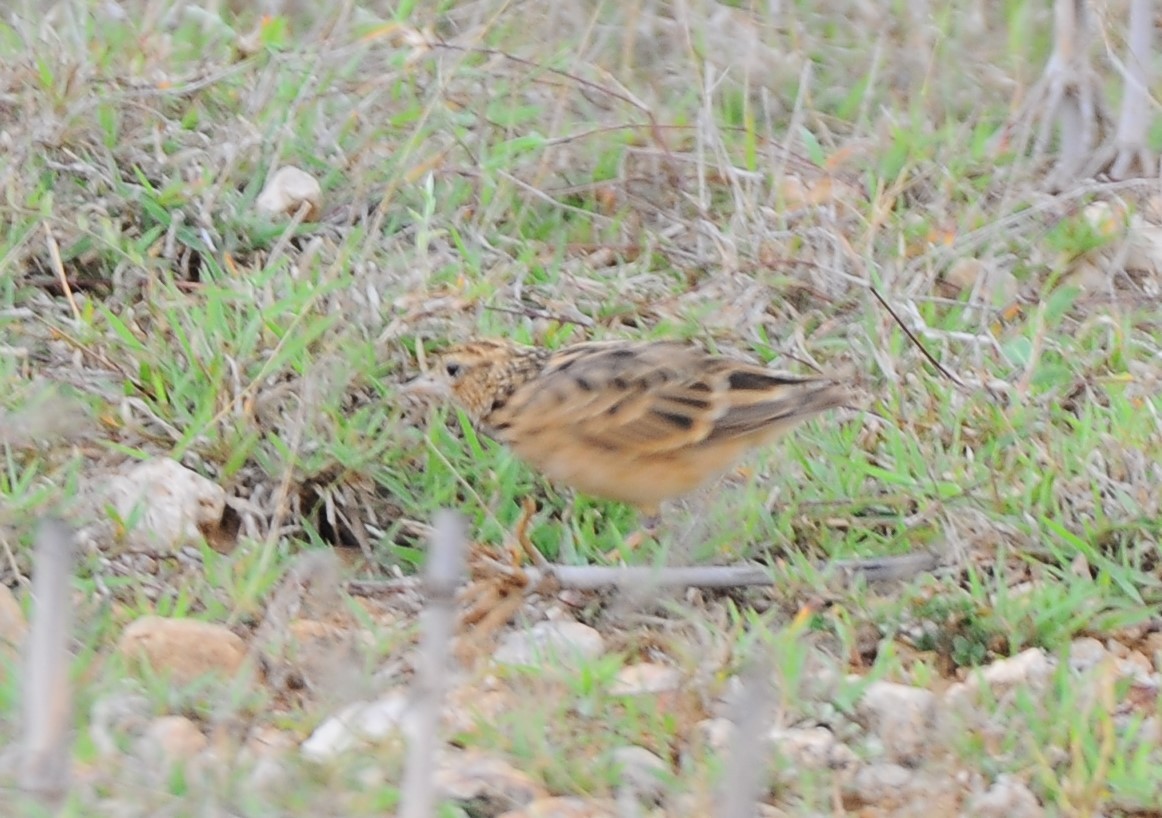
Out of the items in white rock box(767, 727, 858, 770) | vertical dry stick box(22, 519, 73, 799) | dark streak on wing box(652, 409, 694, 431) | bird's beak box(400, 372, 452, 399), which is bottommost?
white rock box(767, 727, 858, 770)

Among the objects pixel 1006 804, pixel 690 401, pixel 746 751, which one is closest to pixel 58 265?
pixel 690 401

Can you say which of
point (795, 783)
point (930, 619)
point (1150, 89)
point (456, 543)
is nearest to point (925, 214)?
point (1150, 89)

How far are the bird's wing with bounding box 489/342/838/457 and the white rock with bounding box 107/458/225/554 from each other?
841 millimetres

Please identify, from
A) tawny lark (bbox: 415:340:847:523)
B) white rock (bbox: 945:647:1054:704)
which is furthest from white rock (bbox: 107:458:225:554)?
white rock (bbox: 945:647:1054:704)

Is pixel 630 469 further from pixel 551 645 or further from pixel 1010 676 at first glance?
pixel 1010 676

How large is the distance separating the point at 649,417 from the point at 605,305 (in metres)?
1.11

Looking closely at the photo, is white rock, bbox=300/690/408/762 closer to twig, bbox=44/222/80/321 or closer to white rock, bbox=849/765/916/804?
white rock, bbox=849/765/916/804

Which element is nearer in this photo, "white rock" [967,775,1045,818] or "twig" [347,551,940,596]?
"white rock" [967,775,1045,818]

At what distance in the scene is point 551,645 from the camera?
14.2ft

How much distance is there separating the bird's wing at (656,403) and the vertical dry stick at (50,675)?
7.49 ft

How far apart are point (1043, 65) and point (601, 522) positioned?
3351 millimetres

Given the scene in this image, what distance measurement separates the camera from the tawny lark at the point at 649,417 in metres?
4.92

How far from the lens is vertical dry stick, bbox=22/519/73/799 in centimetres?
242

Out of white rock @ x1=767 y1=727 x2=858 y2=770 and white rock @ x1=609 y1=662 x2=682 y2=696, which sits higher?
white rock @ x1=767 y1=727 x2=858 y2=770
